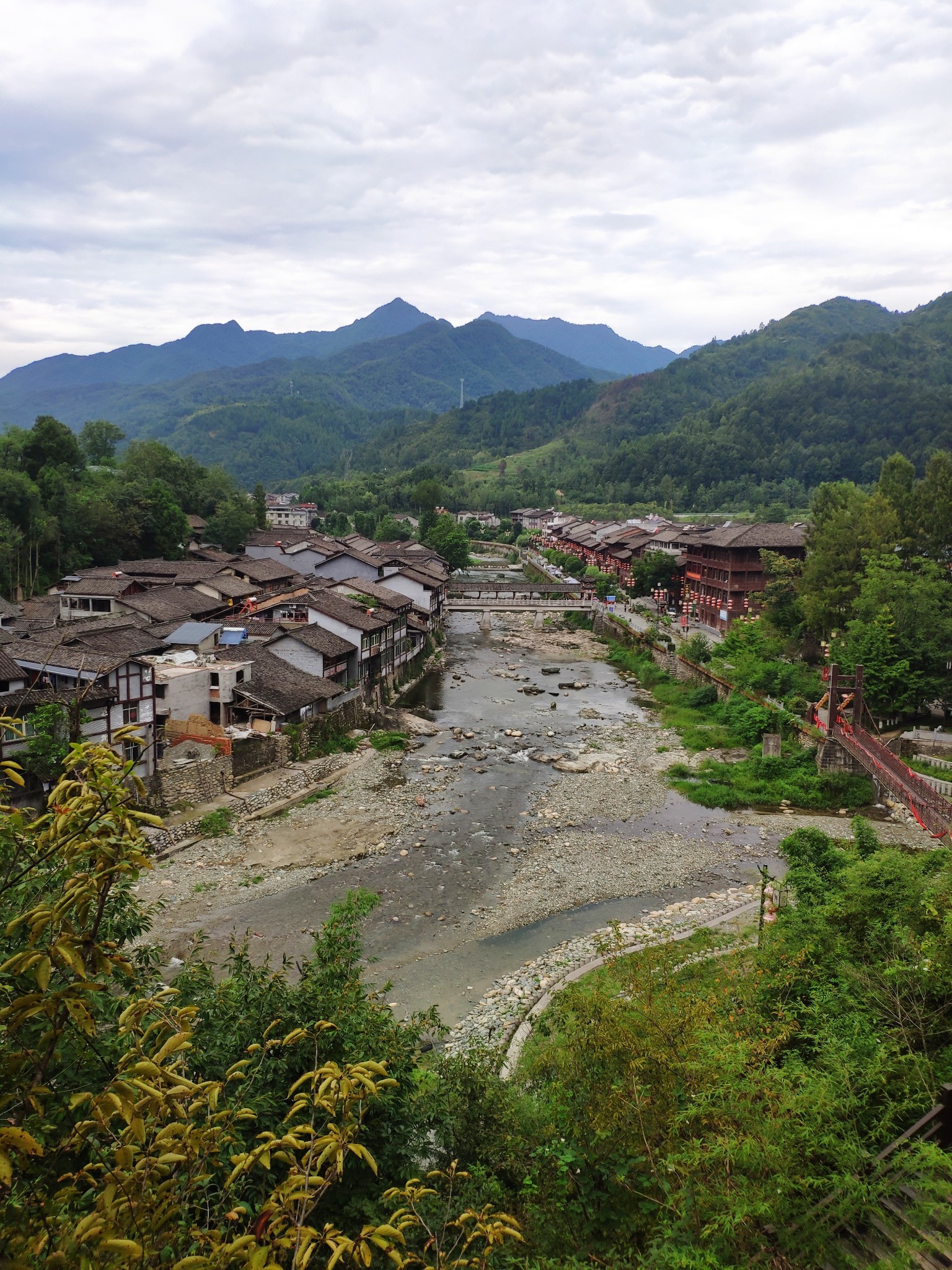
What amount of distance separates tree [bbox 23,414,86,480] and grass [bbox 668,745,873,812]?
35.5 meters

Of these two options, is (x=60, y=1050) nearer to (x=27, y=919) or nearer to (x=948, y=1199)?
(x=27, y=919)

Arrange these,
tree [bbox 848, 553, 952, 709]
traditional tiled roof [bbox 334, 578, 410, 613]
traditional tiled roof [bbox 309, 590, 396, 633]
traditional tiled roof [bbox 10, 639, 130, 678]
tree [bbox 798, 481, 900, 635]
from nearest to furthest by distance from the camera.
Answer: traditional tiled roof [bbox 10, 639, 130, 678]
tree [bbox 848, 553, 952, 709]
tree [bbox 798, 481, 900, 635]
traditional tiled roof [bbox 309, 590, 396, 633]
traditional tiled roof [bbox 334, 578, 410, 613]

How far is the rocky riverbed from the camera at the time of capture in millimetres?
14609

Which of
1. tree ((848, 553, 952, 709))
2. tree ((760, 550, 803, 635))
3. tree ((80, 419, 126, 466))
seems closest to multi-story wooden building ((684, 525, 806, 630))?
tree ((760, 550, 803, 635))

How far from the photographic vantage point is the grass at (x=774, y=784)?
2231 centimetres

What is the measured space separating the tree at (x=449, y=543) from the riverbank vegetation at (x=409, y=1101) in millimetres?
56290

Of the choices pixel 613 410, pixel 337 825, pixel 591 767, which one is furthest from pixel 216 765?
pixel 613 410

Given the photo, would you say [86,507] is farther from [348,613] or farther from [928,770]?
[928,770]

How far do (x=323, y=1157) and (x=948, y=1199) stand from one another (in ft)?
15.9

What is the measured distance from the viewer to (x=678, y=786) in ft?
77.9

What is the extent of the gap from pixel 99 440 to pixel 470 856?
164 ft

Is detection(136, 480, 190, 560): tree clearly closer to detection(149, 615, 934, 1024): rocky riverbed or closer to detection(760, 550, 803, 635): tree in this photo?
detection(149, 615, 934, 1024): rocky riverbed

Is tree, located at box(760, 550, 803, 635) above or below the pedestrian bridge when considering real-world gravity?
above

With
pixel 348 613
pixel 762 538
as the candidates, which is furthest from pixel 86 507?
pixel 762 538
